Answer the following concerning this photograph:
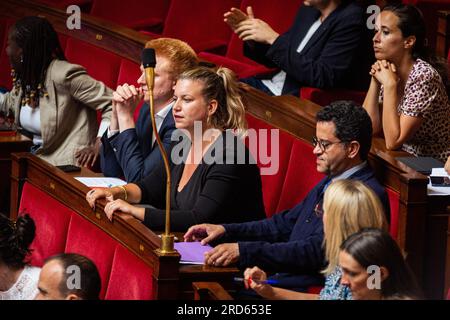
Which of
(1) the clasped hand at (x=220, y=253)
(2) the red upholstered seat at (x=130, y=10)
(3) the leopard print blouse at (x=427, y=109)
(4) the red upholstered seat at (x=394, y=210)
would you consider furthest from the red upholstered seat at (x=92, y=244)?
(2) the red upholstered seat at (x=130, y=10)

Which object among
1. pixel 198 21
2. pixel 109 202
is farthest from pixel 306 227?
pixel 198 21

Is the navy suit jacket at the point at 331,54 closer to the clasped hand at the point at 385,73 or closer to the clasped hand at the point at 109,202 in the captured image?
the clasped hand at the point at 385,73

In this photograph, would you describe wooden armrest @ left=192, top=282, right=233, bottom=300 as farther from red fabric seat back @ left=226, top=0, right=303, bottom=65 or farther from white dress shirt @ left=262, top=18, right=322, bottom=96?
red fabric seat back @ left=226, top=0, right=303, bottom=65

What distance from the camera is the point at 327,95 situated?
1672 mm

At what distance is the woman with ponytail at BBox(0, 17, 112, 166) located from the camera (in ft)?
5.80

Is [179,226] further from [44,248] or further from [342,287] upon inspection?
[342,287]

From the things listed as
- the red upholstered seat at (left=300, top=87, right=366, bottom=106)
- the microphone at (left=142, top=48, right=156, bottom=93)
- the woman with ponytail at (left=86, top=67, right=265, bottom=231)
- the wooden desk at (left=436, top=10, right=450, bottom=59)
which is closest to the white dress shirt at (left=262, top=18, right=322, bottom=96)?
the red upholstered seat at (left=300, top=87, right=366, bottom=106)

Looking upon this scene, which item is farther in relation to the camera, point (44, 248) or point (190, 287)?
point (44, 248)

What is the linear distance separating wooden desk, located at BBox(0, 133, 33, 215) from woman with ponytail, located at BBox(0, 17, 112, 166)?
0.09 meters

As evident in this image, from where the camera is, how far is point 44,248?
1.39 meters

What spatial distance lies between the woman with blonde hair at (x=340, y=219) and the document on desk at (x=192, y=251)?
0.31 ft
